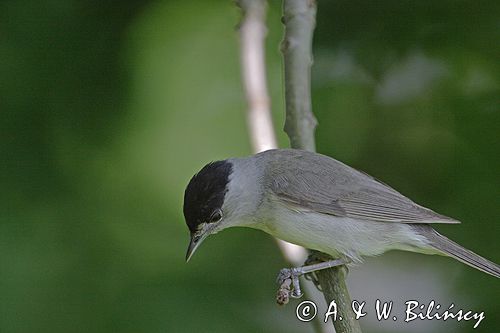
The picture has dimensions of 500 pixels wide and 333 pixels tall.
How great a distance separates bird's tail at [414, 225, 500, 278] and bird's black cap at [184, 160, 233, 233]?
757 millimetres

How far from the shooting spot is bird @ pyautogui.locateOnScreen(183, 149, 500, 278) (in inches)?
129

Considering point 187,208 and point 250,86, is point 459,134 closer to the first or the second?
point 250,86

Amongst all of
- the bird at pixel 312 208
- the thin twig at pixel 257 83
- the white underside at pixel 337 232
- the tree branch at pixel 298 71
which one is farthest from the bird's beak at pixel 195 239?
the tree branch at pixel 298 71

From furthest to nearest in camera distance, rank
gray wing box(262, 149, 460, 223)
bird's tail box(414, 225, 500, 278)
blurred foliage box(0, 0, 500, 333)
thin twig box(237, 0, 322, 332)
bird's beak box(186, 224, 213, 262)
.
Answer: blurred foliage box(0, 0, 500, 333)
thin twig box(237, 0, 322, 332)
gray wing box(262, 149, 460, 223)
bird's beak box(186, 224, 213, 262)
bird's tail box(414, 225, 500, 278)

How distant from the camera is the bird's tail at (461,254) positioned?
10.3 feet

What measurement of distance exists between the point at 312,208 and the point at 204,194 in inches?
16.0

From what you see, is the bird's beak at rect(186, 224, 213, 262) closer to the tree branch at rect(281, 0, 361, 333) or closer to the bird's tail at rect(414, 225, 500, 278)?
the tree branch at rect(281, 0, 361, 333)

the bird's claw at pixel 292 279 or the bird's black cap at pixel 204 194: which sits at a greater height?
the bird's black cap at pixel 204 194

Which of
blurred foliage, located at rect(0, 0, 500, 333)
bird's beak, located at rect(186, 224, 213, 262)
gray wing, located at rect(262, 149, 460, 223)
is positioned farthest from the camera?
blurred foliage, located at rect(0, 0, 500, 333)

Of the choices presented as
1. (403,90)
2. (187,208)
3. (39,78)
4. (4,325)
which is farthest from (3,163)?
(403,90)

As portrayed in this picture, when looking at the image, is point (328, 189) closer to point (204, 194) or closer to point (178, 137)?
point (204, 194)

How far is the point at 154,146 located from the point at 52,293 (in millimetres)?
771
